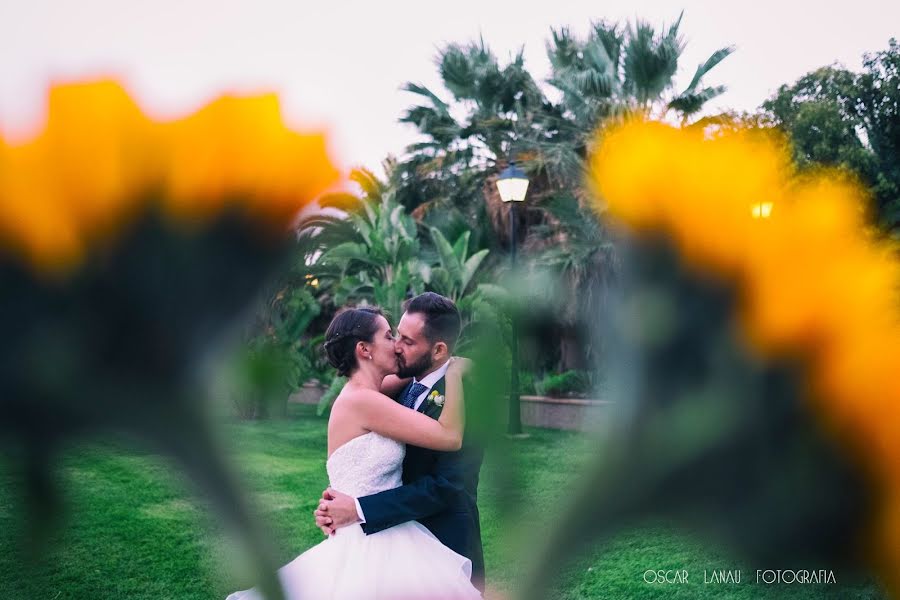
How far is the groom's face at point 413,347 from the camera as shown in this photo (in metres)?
1.42

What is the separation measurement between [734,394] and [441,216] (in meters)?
14.5

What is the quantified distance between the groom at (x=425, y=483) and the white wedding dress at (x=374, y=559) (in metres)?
0.04

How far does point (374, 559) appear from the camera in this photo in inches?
43.4

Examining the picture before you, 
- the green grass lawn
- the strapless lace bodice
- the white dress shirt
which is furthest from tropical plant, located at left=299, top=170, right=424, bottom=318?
the strapless lace bodice

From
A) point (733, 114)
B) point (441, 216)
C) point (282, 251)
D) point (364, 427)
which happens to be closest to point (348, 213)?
point (282, 251)

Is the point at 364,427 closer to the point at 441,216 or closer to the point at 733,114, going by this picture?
the point at 733,114

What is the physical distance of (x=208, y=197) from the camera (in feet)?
0.68

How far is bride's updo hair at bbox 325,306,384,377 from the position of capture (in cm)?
175

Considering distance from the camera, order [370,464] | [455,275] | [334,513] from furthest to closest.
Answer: [455,275], [370,464], [334,513]

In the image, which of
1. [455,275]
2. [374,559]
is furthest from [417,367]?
[455,275]

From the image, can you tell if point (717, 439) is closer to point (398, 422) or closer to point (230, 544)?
point (230, 544)

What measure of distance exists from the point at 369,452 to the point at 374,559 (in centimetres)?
77

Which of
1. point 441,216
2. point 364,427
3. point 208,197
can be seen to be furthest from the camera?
point 441,216

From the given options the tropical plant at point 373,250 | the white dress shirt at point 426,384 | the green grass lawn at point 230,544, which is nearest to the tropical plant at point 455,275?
the tropical plant at point 373,250
